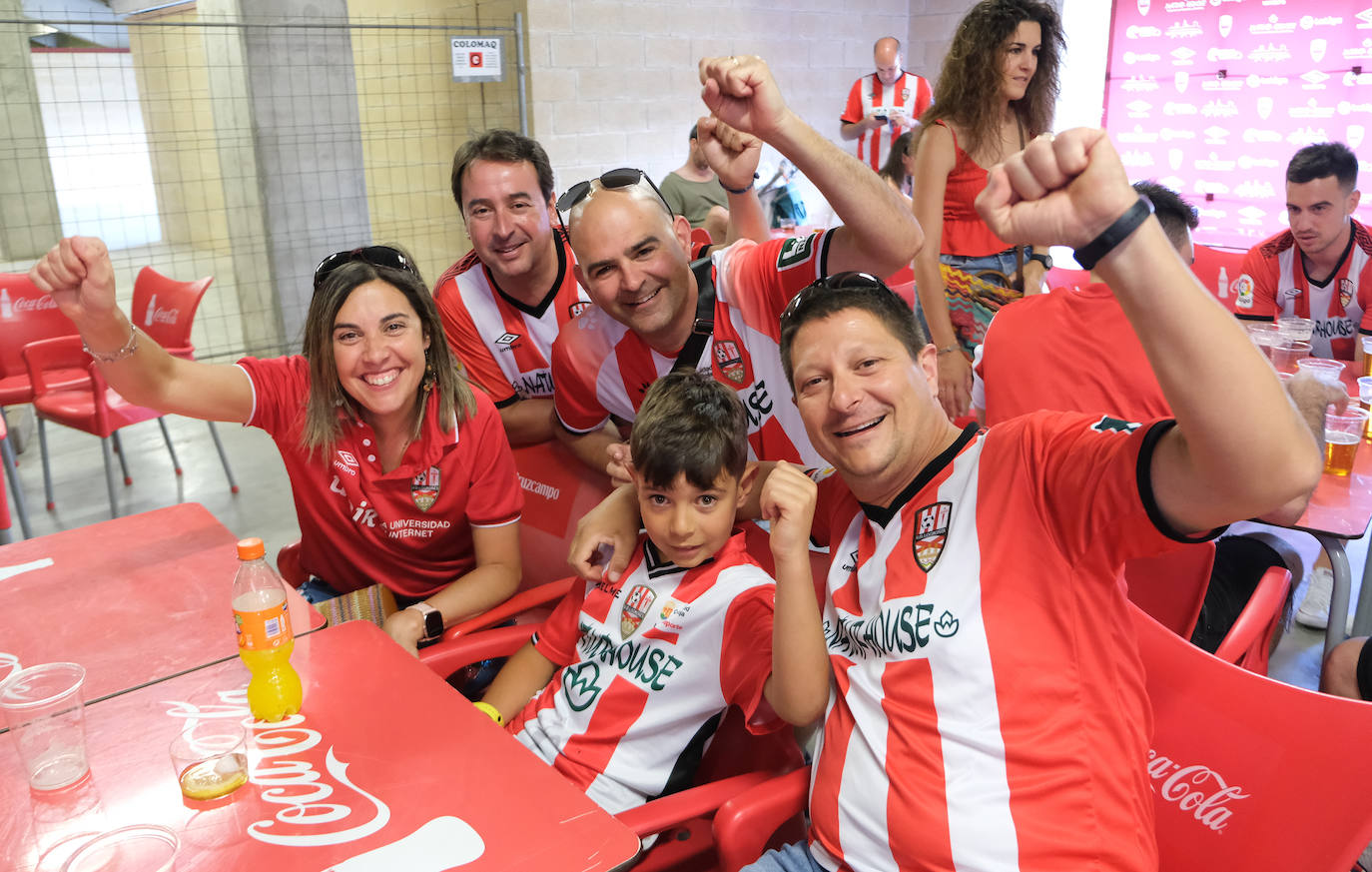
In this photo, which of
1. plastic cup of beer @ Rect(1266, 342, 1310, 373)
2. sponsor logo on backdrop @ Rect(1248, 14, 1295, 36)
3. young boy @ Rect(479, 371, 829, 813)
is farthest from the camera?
sponsor logo on backdrop @ Rect(1248, 14, 1295, 36)

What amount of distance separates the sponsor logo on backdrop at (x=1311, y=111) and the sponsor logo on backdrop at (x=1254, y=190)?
46 centimetres

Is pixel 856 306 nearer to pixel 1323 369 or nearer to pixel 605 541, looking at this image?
pixel 605 541

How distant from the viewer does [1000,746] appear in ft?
4.48

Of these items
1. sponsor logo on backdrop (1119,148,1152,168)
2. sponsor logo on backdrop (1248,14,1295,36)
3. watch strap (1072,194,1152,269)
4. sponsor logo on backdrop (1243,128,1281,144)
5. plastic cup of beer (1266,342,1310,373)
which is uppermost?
sponsor logo on backdrop (1248,14,1295,36)

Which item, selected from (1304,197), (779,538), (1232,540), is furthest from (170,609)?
(1304,197)

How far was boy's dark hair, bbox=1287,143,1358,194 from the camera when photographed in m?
3.50

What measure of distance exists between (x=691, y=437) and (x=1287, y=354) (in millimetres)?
2271

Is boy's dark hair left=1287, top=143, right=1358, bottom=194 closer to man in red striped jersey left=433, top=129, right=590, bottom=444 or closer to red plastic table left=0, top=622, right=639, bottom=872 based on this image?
man in red striped jersey left=433, top=129, right=590, bottom=444

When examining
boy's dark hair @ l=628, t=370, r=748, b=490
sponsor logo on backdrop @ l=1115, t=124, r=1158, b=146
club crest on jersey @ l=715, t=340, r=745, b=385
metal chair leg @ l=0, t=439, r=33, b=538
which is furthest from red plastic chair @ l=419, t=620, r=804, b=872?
sponsor logo on backdrop @ l=1115, t=124, r=1158, b=146

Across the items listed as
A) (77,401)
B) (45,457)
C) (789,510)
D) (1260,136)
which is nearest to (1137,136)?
(1260,136)

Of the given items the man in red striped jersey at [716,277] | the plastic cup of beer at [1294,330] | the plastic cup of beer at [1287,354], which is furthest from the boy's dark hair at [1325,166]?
the man in red striped jersey at [716,277]

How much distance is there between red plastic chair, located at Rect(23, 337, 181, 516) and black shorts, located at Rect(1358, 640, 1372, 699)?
13.8 feet

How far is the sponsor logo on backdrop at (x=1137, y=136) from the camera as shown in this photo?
24.0 ft

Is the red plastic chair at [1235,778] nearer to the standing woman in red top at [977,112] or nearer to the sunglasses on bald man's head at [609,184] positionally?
the sunglasses on bald man's head at [609,184]
